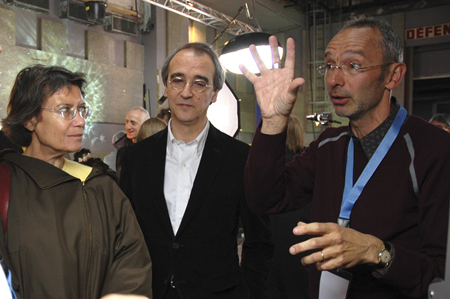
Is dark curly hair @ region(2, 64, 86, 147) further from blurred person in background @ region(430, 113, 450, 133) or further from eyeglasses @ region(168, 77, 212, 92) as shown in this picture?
blurred person in background @ region(430, 113, 450, 133)

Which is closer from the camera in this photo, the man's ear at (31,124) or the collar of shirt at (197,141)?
the man's ear at (31,124)

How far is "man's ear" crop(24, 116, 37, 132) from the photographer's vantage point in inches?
59.0

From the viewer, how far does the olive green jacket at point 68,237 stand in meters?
1.22

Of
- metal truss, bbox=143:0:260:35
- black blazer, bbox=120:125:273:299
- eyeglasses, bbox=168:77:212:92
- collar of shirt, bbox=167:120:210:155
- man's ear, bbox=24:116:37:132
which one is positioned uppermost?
metal truss, bbox=143:0:260:35

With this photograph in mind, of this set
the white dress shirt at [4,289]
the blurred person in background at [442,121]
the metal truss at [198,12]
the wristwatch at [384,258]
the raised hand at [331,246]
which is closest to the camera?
the white dress shirt at [4,289]

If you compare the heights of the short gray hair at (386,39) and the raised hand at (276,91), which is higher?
the short gray hair at (386,39)

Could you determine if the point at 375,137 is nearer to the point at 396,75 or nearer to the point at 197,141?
the point at 396,75

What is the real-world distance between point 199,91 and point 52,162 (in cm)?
72

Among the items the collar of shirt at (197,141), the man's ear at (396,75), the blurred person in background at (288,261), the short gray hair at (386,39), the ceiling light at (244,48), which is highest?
the ceiling light at (244,48)

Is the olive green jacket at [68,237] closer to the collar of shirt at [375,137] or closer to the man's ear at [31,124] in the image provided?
the man's ear at [31,124]

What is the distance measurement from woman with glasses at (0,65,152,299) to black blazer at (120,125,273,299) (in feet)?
0.55

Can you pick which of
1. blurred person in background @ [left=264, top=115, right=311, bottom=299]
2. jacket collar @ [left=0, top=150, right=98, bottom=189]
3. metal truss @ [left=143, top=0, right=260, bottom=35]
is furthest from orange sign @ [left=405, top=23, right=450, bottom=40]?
jacket collar @ [left=0, top=150, right=98, bottom=189]

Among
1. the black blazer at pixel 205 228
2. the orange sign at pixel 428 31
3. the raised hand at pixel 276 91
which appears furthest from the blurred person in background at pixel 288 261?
the orange sign at pixel 428 31

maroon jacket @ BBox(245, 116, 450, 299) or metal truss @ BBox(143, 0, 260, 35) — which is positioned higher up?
metal truss @ BBox(143, 0, 260, 35)
